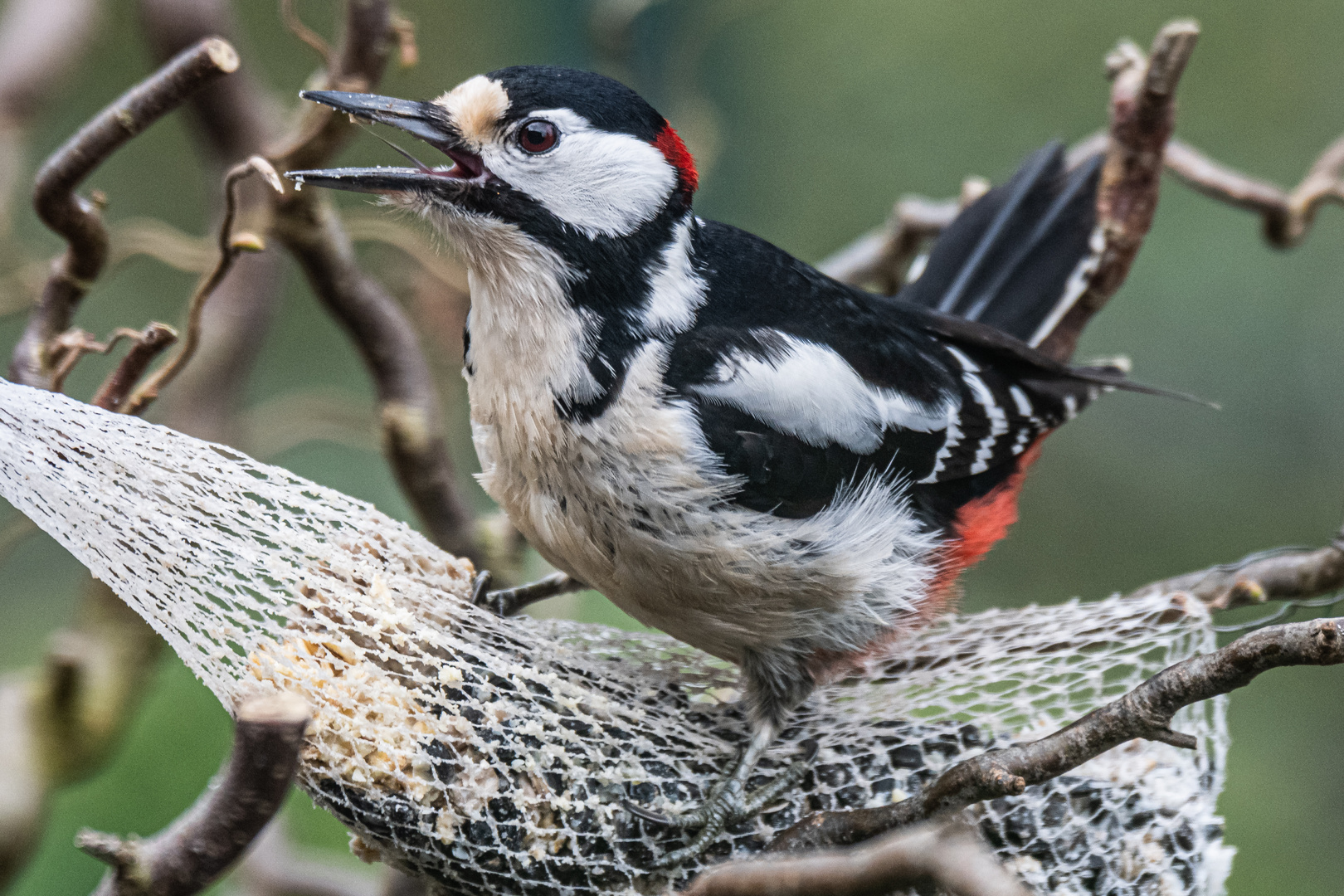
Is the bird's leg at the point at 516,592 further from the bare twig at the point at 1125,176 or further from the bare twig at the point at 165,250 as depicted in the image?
the bare twig at the point at 1125,176

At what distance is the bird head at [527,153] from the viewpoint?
131 centimetres

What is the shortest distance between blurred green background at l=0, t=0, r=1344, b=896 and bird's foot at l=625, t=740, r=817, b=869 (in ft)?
8.39

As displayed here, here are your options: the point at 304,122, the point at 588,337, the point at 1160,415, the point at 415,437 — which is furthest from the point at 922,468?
the point at 1160,415

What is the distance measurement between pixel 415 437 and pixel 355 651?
51 cm

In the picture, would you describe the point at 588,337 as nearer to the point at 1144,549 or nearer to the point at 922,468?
Result: the point at 922,468

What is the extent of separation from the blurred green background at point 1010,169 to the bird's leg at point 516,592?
2236 mm

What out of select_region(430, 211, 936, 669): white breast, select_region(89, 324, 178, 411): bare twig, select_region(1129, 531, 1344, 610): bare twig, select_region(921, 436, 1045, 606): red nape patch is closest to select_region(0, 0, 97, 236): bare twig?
select_region(89, 324, 178, 411): bare twig

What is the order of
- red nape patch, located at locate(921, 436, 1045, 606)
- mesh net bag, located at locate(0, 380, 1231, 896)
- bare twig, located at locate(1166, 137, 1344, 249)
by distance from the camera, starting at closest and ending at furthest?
1. mesh net bag, located at locate(0, 380, 1231, 896)
2. red nape patch, located at locate(921, 436, 1045, 606)
3. bare twig, located at locate(1166, 137, 1344, 249)

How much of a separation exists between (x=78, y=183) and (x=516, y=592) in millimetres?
666

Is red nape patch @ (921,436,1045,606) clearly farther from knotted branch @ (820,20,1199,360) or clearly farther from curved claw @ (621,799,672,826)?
curved claw @ (621,799,672,826)

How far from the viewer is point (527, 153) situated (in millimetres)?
1327

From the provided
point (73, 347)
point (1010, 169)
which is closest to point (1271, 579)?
point (73, 347)

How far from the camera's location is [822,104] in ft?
14.5

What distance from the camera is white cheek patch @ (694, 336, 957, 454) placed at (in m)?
1.40
